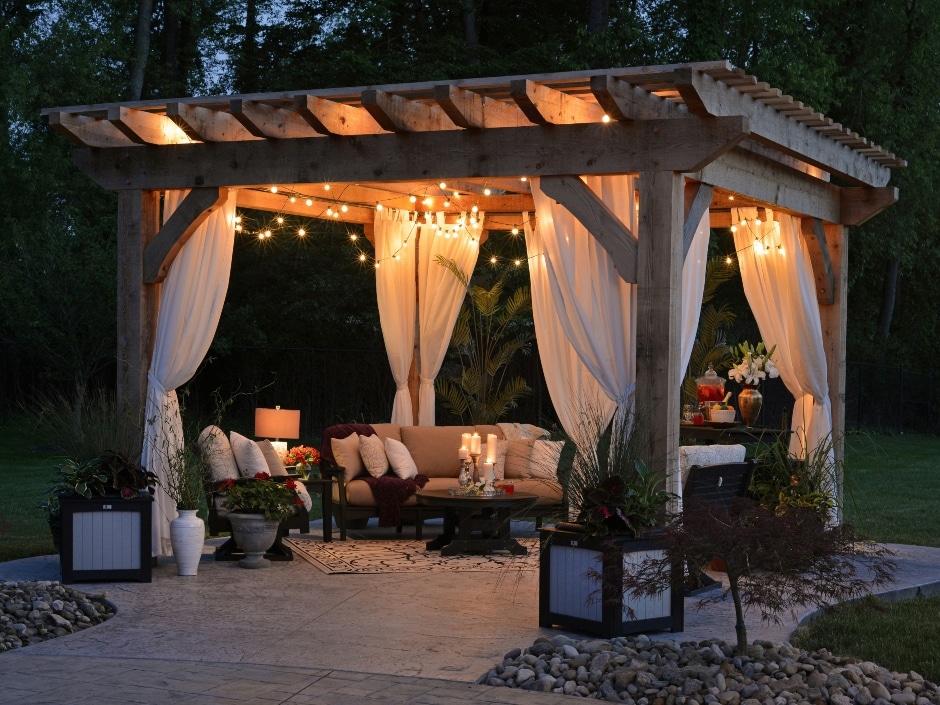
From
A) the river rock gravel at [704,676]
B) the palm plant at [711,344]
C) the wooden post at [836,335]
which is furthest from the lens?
the palm plant at [711,344]

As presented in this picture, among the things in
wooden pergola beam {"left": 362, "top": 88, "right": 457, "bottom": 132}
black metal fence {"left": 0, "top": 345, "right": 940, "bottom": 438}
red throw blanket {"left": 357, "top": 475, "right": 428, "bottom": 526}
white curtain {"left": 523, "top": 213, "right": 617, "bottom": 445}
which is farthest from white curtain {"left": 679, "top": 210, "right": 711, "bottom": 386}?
black metal fence {"left": 0, "top": 345, "right": 940, "bottom": 438}

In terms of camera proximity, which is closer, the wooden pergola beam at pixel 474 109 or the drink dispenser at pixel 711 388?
the wooden pergola beam at pixel 474 109

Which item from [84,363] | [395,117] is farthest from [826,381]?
[84,363]

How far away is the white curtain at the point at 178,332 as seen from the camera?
891 cm

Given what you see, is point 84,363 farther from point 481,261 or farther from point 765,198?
point 765,198

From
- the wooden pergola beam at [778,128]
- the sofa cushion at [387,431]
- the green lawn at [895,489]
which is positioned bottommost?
the green lawn at [895,489]

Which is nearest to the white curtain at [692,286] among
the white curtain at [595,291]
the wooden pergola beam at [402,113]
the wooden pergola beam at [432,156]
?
the white curtain at [595,291]

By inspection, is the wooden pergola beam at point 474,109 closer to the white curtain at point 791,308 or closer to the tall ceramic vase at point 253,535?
the white curtain at point 791,308

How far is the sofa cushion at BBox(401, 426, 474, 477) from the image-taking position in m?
11.1

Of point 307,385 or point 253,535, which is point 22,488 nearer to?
point 307,385

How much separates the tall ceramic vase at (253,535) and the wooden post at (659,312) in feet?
8.85

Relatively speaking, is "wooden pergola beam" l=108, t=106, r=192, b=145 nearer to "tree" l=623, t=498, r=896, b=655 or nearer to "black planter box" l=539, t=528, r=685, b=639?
"black planter box" l=539, t=528, r=685, b=639

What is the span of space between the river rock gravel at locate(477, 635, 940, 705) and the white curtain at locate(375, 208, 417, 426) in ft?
20.4

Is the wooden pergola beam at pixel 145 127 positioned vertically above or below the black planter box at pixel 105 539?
above
